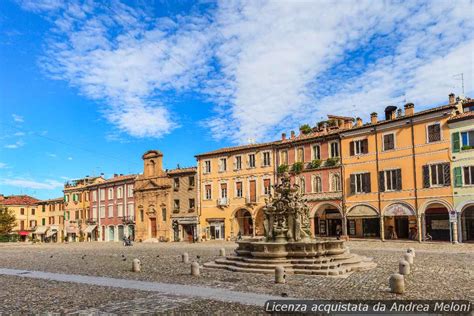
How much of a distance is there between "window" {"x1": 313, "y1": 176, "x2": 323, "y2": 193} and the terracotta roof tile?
6223 cm

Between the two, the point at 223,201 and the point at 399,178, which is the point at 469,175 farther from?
the point at 223,201

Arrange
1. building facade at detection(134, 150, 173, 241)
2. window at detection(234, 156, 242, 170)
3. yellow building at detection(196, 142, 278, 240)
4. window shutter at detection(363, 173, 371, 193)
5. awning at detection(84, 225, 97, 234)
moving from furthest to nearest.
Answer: awning at detection(84, 225, 97, 234)
building facade at detection(134, 150, 173, 241)
window at detection(234, 156, 242, 170)
yellow building at detection(196, 142, 278, 240)
window shutter at detection(363, 173, 371, 193)

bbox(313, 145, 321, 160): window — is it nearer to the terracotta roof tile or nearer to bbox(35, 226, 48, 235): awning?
bbox(35, 226, 48, 235): awning

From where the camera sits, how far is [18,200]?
8681 cm

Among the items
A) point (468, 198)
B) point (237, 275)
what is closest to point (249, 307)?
point (237, 275)

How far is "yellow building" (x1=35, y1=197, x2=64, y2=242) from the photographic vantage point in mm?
76750

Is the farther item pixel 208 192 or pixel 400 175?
pixel 208 192

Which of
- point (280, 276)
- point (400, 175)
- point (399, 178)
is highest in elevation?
point (400, 175)

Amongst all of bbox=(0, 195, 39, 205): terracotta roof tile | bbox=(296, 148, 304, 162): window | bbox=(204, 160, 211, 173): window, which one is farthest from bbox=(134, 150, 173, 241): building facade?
bbox=(0, 195, 39, 205): terracotta roof tile

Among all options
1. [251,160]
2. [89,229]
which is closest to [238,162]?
[251,160]

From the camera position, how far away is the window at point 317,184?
148 feet

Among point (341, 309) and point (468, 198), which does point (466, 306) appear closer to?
point (341, 309)

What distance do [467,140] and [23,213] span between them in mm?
78131

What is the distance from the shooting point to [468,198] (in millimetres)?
34844
